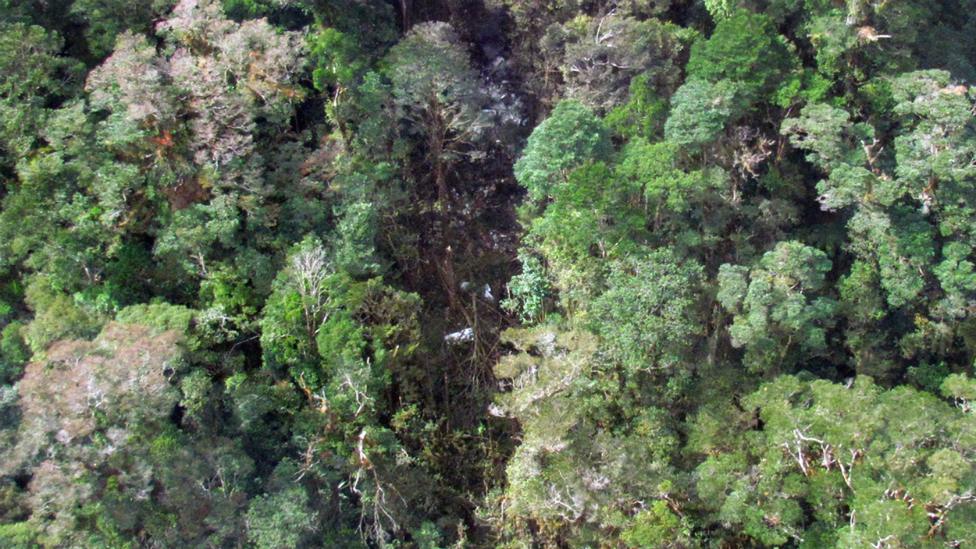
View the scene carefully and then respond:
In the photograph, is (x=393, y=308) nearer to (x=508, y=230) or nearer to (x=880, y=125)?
(x=508, y=230)

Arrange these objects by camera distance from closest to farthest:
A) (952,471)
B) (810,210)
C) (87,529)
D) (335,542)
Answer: (952,471), (87,529), (335,542), (810,210)

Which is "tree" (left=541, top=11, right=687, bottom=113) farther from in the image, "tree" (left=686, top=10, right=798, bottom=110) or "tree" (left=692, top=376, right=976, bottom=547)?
"tree" (left=692, top=376, right=976, bottom=547)

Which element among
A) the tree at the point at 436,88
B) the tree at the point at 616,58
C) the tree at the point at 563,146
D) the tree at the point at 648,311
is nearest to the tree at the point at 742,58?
the tree at the point at 616,58

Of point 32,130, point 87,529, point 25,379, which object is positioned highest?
point 32,130

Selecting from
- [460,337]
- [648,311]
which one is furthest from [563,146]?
[460,337]

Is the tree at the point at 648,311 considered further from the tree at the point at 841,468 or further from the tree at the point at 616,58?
the tree at the point at 616,58

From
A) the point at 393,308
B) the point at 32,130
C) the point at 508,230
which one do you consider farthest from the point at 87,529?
the point at 508,230

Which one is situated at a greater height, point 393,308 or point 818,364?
point 393,308

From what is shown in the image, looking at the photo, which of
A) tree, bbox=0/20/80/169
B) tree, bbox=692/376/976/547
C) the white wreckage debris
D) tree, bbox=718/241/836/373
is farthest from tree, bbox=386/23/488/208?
tree, bbox=692/376/976/547

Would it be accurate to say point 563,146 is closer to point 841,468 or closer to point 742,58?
point 742,58
